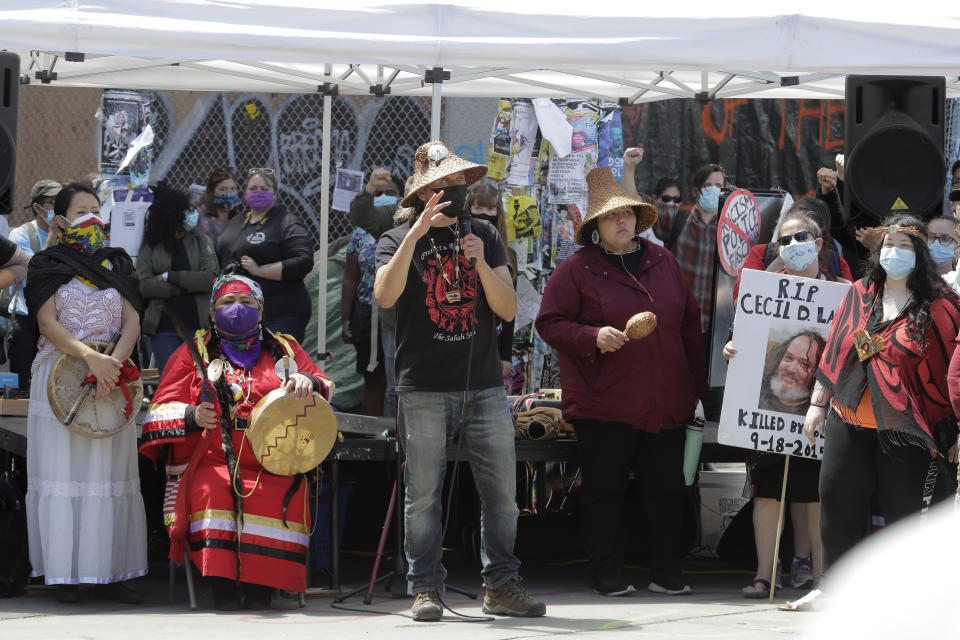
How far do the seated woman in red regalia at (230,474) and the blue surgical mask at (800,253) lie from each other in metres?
2.41

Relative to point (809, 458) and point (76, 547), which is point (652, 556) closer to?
point (809, 458)

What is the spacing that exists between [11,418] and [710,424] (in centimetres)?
384

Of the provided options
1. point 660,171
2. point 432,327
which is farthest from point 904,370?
point 660,171

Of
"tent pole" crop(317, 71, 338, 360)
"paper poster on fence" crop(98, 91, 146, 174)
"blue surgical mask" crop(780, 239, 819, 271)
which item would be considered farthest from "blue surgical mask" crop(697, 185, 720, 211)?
"paper poster on fence" crop(98, 91, 146, 174)

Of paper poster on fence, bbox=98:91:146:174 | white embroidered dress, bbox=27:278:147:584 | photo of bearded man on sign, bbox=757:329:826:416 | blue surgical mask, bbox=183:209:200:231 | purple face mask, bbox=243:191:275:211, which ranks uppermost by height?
paper poster on fence, bbox=98:91:146:174

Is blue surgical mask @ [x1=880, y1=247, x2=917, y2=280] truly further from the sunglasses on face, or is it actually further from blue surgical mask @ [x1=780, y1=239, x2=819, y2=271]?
the sunglasses on face

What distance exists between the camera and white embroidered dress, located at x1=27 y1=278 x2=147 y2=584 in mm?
6648

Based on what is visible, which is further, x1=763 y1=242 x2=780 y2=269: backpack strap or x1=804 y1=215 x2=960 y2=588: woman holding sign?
x1=763 y1=242 x2=780 y2=269: backpack strap

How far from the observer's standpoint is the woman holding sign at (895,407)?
20.1 feet

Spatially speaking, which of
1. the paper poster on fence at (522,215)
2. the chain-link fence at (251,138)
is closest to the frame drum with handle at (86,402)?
the paper poster on fence at (522,215)

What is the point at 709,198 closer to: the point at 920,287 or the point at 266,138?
the point at 920,287

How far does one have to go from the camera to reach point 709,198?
30.1 feet

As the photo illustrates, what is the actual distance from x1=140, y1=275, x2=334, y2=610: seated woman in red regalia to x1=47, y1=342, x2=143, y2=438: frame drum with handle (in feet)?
0.48

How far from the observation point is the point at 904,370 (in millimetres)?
6180
